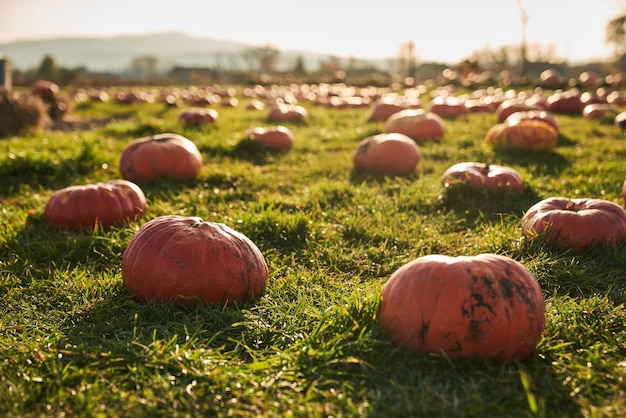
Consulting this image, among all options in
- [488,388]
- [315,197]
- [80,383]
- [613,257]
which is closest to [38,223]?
[315,197]

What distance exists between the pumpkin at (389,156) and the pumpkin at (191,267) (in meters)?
3.27

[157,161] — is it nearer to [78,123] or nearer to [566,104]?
[78,123]

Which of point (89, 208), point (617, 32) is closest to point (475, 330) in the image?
point (89, 208)

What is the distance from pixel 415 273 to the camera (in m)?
2.56

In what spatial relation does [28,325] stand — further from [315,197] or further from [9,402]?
[315,197]

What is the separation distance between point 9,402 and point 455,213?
352 centimetres

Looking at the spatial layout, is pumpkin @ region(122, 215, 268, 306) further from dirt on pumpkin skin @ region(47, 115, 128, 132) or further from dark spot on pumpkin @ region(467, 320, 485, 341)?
dirt on pumpkin skin @ region(47, 115, 128, 132)

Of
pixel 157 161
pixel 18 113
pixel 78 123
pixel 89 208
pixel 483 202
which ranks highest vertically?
pixel 18 113

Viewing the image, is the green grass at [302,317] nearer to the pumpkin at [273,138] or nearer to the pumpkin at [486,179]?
the pumpkin at [486,179]

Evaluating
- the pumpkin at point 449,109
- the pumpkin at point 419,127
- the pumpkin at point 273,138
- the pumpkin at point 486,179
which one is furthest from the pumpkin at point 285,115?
the pumpkin at point 486,179

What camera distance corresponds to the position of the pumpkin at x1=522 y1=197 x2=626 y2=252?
3.60 metres

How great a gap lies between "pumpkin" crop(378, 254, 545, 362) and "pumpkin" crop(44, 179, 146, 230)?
8.66ft

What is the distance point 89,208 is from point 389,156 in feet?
10.4

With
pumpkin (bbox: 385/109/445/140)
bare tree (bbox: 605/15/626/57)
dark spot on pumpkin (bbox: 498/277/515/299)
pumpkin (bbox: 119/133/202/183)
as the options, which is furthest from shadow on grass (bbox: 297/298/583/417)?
bare tree (bbox: 605/15/626/57)
